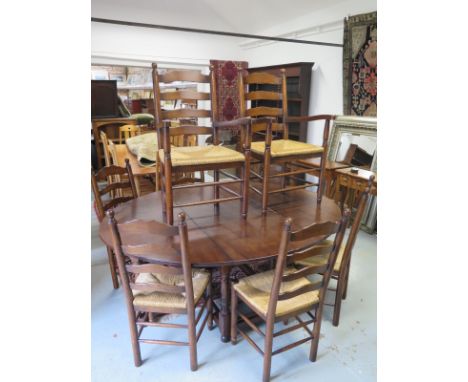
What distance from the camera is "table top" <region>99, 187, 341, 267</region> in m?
1.65

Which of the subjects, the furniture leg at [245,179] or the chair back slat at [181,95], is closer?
the furniture leg at [245,179]

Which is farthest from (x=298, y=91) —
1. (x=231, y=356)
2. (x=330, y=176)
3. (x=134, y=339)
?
(x=134, y=339)

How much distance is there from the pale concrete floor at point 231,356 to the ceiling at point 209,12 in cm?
407

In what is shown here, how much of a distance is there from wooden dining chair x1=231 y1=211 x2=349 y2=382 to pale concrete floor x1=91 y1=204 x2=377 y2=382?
0.10 metres

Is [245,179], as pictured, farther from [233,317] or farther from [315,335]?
[315,335]

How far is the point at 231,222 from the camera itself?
6.82ft

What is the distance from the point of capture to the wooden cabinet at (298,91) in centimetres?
441

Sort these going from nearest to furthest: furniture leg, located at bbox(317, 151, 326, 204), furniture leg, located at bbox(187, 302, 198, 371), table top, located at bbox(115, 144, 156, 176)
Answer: furniture leg, located at bbox(187, 302, 198, 371) → furniture leg, located at bbox(317, 151, 326, 204) → table top, located at bbox(115, 144, 156, 176)

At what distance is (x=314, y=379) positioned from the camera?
1.71 meters

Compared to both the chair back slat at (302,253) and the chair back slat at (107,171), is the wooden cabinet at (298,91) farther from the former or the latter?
the chair back slat at (302,253)

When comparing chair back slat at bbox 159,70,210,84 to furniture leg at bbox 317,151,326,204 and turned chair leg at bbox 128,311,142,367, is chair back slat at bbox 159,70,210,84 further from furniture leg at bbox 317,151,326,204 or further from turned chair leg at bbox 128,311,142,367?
turned chair leg at bbox 128,311,142,367

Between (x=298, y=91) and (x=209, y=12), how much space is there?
2.37 metres

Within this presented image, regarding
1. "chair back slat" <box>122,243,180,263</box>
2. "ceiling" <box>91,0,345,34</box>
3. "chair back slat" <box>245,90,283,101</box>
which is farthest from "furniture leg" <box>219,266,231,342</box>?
"ceiling" <box>91,0,345,34</box>

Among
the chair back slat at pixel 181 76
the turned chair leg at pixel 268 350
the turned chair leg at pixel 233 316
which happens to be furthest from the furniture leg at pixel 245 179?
the turned chair leg at pixel 268 350
